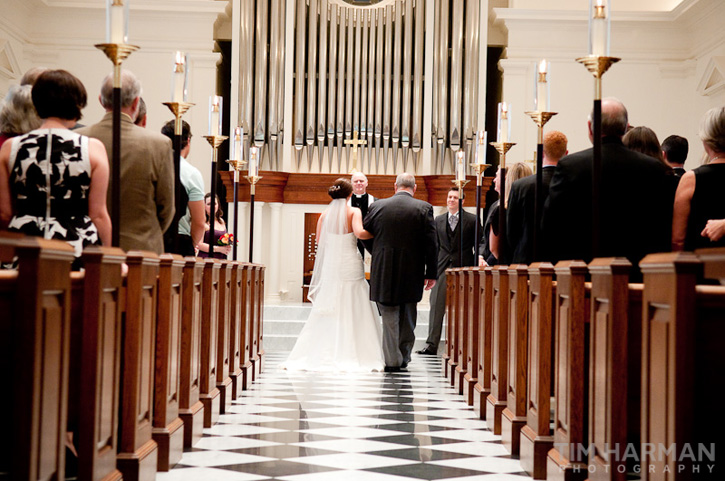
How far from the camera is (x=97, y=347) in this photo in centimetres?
269

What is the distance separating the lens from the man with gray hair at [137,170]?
387cm

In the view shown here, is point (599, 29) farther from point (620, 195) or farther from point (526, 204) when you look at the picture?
point (526, 204)

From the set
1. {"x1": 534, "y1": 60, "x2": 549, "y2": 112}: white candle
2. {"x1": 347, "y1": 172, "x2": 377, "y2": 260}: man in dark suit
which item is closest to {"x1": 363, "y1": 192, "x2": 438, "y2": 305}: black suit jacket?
{"x1": 347, "y1": 172, "x2": 377, "y2": 260}: man in dark suit

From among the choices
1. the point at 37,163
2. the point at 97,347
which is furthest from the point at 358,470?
the point at 37,163

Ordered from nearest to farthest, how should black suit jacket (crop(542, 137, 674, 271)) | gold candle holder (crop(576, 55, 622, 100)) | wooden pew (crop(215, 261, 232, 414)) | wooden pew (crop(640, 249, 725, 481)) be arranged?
wooden pew (crop(640, 249, 725, 481)), gold candle holder (crop(576, 55, 622, 100)), black suit jacket (crop(542, 137, 674, 271)), wooden pew (crop(215, 261, 232, 414))

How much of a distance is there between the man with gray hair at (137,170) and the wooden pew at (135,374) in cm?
61

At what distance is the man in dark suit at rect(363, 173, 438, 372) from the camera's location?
26.3 feet

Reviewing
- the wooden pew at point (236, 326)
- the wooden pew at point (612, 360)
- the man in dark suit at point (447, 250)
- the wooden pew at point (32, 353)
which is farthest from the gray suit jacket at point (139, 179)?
the man in dark suit at point (447, 250)

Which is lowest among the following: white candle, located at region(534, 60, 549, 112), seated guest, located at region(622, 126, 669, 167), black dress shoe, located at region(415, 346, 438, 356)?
black dress shoe, located at region(415, 346, 438, 356)

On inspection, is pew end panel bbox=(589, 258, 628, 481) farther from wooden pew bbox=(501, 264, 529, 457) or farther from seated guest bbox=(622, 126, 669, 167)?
seated guest bbox=(622, 126, 669, 167)

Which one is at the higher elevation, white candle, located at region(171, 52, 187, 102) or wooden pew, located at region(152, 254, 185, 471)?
white candle, located at region(171, 52, 187, 102)

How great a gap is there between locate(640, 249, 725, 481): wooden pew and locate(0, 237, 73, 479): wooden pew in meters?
1.49

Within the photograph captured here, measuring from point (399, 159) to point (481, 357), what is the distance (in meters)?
7.69

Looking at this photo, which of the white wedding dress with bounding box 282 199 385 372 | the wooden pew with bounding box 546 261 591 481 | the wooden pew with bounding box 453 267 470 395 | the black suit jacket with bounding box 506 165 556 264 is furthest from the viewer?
the white wedding dress with bounding box 282 199 385 372
